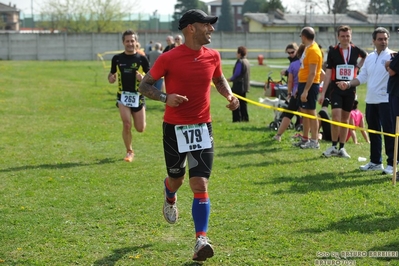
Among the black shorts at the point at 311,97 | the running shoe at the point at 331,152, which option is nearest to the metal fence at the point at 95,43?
the black shorts at the point at 311,97

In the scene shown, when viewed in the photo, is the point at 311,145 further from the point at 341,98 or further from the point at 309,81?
the point at 341,98

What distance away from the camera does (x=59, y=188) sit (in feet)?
30.8

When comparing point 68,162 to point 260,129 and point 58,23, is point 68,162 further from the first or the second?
point 58,23

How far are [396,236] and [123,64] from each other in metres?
6.10

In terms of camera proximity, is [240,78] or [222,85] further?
[240,78]

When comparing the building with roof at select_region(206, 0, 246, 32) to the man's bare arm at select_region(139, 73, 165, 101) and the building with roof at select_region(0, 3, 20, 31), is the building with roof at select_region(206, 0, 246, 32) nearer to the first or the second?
the building with roof at select_region(0, 3, 20, 31)

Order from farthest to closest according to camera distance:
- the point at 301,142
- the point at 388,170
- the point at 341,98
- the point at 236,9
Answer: the point at 236,9
the point at 301,142
the point at 341,98
the point at 388,170

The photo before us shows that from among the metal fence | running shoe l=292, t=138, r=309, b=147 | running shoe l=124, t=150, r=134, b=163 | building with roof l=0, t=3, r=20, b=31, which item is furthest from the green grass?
building with roof l=0, t=3, r=20, b=31

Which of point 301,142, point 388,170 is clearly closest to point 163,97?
point 388,170

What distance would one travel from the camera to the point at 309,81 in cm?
1216

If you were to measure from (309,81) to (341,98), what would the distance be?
795 mm

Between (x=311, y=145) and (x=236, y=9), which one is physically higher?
(x=236, y=9)

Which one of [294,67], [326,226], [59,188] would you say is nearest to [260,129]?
[294,67]

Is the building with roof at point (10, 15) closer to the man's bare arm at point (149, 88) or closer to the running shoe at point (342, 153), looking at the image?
the running shoe at point (342, 153)
